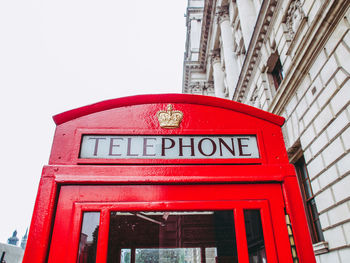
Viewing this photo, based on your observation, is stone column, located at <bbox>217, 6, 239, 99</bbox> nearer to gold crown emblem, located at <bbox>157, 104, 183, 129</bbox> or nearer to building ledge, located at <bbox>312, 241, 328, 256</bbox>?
building ledge, located at <bbox>312, 241, 328, 256</bbox>

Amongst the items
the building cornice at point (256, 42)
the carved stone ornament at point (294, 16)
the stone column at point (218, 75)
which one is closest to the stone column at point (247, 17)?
the building cornice at point (256, 42)

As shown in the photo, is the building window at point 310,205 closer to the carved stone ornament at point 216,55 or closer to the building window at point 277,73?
the building window at point 277,73

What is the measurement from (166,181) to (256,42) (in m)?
10.5

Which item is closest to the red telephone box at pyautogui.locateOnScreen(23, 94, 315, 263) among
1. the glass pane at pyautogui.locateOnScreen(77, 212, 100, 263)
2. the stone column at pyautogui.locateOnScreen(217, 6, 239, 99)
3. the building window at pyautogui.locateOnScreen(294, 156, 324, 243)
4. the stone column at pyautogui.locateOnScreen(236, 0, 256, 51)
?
the glass pane at pyautogui.locateOnScreen(77, 212, 100, 263)

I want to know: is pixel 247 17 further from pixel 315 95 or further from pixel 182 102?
pixel 182 102

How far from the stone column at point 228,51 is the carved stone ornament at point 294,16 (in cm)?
674

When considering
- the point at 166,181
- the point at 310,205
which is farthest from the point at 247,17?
the point at 166,181

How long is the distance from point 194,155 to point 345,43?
539cm

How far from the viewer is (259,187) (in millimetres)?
1950

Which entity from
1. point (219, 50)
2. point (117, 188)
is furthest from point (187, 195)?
point (219, 50)

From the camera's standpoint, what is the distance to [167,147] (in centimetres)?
211

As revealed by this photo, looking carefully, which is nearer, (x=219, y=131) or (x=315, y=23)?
(x=219, y=131)

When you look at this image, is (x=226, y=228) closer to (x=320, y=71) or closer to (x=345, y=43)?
(x=345, y=43)

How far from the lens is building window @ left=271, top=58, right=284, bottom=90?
32.7ft
